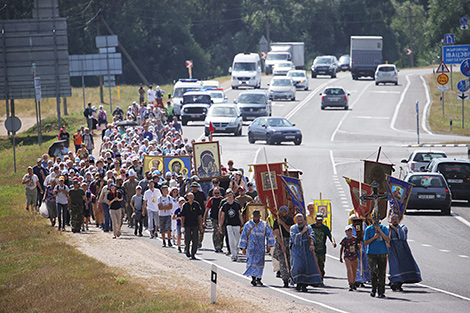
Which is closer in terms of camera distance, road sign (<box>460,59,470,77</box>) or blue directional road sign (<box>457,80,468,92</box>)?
road sign (<box>460,59,470,77</box>)

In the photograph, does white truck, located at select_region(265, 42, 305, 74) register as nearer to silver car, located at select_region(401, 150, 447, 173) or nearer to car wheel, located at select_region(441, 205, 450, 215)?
silver car, located at select_region(401, 150, 447, 173)

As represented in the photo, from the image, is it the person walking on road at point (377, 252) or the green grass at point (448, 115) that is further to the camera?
the green grass at point (448, 115)

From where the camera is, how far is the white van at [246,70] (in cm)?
6662

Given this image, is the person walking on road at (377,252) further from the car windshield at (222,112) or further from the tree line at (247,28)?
the tree line at (247,28)

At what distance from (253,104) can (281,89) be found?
12283mm

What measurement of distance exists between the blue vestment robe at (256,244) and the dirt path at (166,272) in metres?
0.35

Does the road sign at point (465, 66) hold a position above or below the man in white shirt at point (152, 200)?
above

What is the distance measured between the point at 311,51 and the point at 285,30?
454 centimetres

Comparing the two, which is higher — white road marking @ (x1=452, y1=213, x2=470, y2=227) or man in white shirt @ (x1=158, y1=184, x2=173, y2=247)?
man in white shirt @ (x1=158, y1=184, x2=173, y2=247)

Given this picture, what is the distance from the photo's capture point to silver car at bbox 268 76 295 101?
62062 mm

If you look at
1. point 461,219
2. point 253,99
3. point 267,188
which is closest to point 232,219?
point 267,188

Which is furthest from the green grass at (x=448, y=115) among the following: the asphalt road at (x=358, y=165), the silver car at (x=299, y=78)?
the silver car at (x=299, y=78)

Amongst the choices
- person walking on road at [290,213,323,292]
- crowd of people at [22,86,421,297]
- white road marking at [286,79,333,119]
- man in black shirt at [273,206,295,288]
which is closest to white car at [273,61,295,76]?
white road marking at [286,79,333,119]

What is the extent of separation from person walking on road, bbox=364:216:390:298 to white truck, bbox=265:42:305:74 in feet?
208
